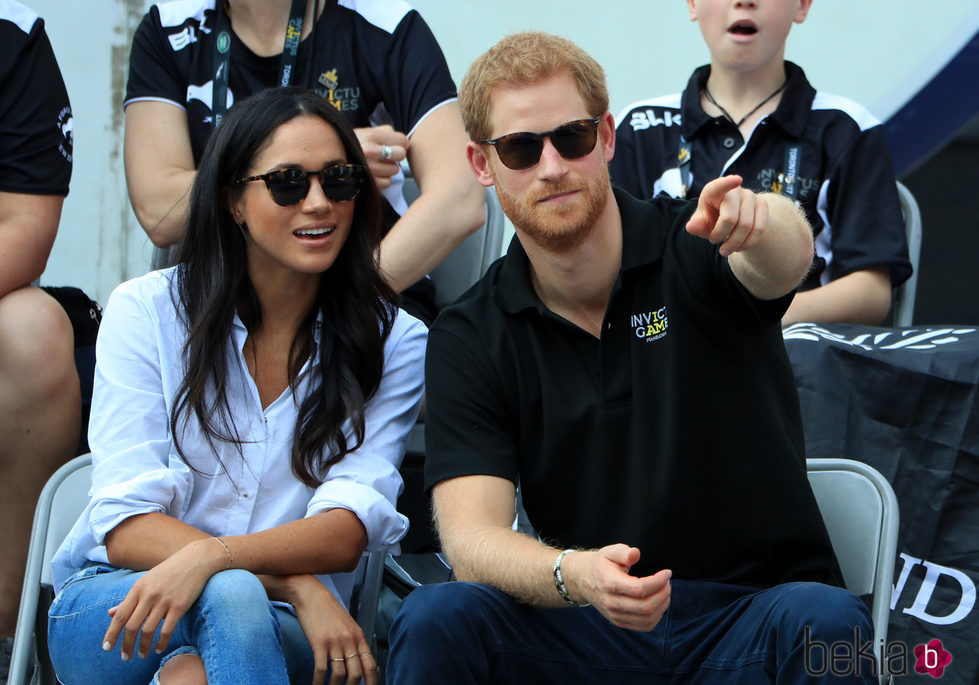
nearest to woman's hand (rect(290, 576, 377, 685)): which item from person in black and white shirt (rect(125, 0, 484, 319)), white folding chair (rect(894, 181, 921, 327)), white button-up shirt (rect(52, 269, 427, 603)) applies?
white button-up shirt (rect(52, 269, 427, 603))

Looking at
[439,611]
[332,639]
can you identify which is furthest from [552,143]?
[332,639]

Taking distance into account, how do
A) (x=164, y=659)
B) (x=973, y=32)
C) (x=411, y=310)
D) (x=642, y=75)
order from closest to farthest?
(x=164, y=659), (x=411, y=310), (x=973, y=32), (x=642, y=75)

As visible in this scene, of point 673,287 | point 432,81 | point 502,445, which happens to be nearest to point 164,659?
point 502,445

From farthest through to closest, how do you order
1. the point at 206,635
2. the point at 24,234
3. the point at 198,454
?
the point at 24,234
the point at 198,454
the point at 206,635

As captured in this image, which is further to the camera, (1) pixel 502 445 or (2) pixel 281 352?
(2) pixel 281 352

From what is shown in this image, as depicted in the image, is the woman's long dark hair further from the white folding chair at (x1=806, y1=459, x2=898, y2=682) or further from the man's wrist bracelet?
the white folding chair at (x1=806, y1=459, x2=898, y2=682)

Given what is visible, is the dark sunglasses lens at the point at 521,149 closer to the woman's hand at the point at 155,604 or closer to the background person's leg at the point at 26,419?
the woman's hand at the point at 155,604

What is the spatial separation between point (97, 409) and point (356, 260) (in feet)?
2.01

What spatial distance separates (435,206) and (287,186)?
0.59 metres

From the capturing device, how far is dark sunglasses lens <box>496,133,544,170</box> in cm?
212

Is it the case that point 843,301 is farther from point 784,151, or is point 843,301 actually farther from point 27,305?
point 27,305

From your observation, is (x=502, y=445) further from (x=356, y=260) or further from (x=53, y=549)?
(x=53, y=549)

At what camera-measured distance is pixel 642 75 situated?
4.07m

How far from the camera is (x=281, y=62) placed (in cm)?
304
